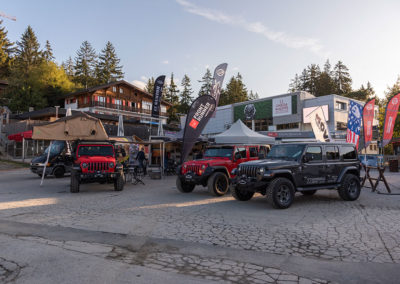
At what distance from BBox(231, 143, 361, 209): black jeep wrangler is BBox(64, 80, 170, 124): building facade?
4450cm

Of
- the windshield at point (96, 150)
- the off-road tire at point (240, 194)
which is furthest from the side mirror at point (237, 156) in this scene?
the windshield at point (96, 150)

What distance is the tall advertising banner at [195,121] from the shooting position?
1399cm

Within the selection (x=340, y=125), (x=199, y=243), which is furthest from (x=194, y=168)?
(x=340, y=125)

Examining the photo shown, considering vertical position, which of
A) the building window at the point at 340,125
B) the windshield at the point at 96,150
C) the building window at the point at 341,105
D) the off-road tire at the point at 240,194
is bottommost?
A: the off-road tire at the point at 240,194

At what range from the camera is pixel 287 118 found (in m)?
44.4

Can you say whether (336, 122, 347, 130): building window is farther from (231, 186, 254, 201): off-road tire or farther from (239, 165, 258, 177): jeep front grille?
(239, 165, 258, 177): jeep front grille

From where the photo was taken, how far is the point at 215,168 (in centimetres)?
997

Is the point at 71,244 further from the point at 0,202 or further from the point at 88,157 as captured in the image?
the point at 88,157

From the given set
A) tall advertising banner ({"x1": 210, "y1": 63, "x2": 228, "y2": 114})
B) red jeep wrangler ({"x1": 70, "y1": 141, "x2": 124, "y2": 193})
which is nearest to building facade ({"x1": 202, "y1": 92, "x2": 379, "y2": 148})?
tall advertising banner ({"x1": 210, "y1": 63, "x2": 228, "y2": 114})

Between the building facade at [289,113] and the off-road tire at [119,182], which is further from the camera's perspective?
the building facade at [289,113]

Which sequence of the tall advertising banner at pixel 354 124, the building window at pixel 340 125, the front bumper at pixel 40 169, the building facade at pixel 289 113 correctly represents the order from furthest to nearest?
the building window at pixel 340 125
the building facade at pixel 289 113
the front bumper at pixel 40 169
the tall advertising banner at pixel 354 124

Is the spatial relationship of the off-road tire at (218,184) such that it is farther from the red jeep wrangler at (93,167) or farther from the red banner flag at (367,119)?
the red banner flag at (367,119)

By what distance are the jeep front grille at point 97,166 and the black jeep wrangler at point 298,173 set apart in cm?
503

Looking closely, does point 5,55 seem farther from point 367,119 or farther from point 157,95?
point 367,119
